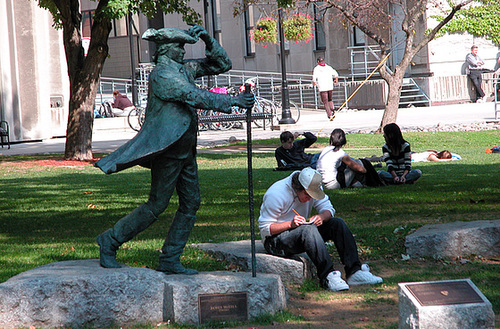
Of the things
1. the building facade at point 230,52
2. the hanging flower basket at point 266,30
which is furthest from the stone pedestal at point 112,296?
the hanging flower basket at point 266,30

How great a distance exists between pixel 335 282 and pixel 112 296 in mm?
1994

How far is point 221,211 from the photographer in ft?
31.2

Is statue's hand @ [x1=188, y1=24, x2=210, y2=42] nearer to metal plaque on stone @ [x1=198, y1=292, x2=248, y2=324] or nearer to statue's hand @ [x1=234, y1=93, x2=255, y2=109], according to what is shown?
statue's hand @ [x1=234, y1=93, x2=255, y2=109]

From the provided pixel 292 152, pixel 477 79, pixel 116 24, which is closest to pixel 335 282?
pixel 292 152

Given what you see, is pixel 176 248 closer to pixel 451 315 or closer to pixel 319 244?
pixel 319 244

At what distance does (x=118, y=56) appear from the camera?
41781mm

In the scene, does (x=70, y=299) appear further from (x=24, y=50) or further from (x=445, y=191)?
(x=24, y=50)

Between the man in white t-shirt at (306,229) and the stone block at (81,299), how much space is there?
53.0 inches

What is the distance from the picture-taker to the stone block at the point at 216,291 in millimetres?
5066

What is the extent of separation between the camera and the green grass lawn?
661 centimetres

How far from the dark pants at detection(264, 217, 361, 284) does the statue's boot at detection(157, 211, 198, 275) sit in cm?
99

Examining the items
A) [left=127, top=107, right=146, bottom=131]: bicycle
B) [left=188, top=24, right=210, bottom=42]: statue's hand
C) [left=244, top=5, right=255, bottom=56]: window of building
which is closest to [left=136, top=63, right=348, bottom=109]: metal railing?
[left=244, top=5, right=255, bottom=56]: window of building

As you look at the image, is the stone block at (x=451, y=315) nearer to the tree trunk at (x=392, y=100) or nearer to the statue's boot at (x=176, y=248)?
the statue's boot at (x=176, y=248)

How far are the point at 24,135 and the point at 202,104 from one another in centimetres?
1998
